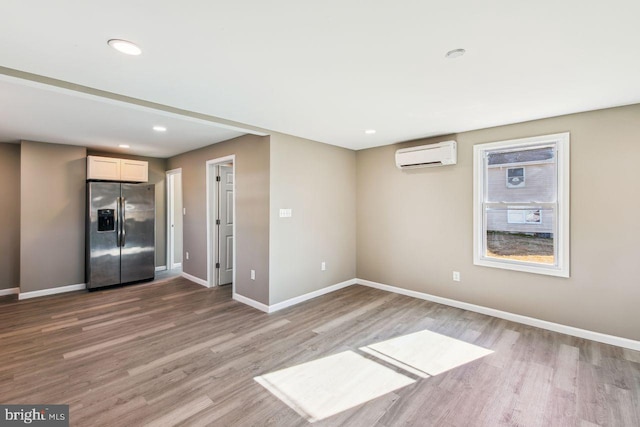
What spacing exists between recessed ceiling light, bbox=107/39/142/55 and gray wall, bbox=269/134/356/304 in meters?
2.05

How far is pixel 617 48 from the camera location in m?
1.83

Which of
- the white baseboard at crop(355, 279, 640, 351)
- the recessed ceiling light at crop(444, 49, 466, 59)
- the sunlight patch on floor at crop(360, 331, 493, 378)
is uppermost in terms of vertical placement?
the recessed ceiling light at crop(444, 49, 466, 59)

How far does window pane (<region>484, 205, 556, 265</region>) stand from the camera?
3.34 meters

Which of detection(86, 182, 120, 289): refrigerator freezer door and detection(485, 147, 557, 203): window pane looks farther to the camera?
detection(86, 182, 120, 289): refrigerator freezer door

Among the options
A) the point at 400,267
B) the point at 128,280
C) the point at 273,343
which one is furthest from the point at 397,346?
the point at 128,280

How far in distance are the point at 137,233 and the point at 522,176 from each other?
5.97 meters

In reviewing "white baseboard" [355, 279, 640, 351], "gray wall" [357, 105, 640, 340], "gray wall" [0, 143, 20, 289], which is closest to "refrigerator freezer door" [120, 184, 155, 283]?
"gray wall" [0, 143, 20, 289]

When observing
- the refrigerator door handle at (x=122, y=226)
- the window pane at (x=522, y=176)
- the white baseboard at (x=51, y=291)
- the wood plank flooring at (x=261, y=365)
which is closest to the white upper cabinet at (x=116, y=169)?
the refrigerator door handle at (x=122, y=226)

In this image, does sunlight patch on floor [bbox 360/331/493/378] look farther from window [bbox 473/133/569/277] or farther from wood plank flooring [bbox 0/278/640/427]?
window [bbox 473/133/569/277]

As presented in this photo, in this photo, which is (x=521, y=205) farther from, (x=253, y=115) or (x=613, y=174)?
(x=253, y=115)

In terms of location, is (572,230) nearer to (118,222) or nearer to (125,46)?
(125,46)

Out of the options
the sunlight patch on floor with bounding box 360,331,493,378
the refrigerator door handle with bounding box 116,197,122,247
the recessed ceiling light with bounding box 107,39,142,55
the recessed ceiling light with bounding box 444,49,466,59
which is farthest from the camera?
the refrigerator door handle with bounding box 116,197,122,247

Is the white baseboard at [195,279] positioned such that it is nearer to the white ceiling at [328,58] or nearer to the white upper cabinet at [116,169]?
the white upper cabinet at [116,169]

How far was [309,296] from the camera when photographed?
172 inches
